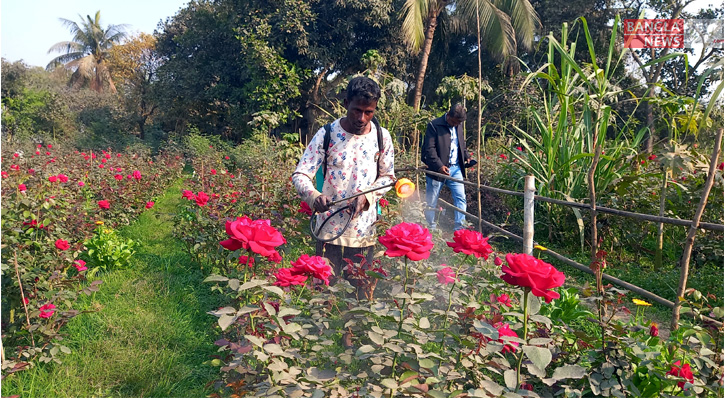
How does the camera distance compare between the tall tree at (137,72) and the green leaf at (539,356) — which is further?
the tall tree at (137,72)

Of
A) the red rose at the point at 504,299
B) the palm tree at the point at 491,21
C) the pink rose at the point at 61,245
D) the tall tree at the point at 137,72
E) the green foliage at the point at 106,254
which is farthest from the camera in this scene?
the tall tree at the point at 137,72

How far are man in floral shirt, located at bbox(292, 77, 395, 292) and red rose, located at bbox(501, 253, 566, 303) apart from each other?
0.98 metres

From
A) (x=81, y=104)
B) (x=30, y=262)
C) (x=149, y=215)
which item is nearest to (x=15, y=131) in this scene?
(x=81, y=104)

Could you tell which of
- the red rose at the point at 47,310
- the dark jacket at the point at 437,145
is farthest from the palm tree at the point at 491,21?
the red rose at the point at 47,310

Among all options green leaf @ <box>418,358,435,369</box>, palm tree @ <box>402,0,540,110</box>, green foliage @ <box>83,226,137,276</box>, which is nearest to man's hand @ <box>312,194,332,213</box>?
green leaf @ <box>418,358,435,369</box>

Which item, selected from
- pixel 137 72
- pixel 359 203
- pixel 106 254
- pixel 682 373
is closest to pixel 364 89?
pixel 359 203

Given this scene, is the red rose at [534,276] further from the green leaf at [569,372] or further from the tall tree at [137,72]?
→ the tall tree at [137,72]

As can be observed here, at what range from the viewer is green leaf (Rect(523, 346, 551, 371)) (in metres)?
1.07

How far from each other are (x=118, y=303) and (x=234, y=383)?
1.76 m

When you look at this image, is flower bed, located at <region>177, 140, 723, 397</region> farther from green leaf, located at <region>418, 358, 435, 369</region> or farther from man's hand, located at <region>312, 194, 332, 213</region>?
man's hand, located at <region>312, 194, 332, 213</region>

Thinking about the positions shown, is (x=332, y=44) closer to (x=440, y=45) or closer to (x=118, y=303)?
(x=440, y=45)

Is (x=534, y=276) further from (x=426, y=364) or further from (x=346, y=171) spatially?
(x=346, y=171)

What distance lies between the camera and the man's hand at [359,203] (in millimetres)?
2078

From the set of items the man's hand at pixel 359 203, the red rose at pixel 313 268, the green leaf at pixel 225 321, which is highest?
the man's hand at pixel 359 203
